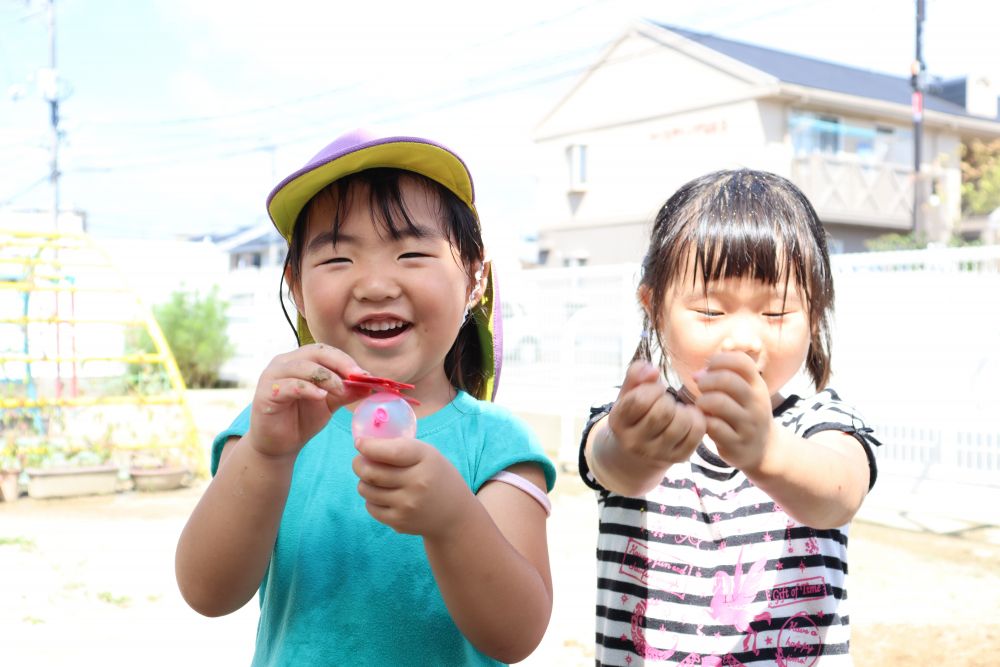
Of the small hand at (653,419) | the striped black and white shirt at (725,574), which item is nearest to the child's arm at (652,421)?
the small hand at (653,419)

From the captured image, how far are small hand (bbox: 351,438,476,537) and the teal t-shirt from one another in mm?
299

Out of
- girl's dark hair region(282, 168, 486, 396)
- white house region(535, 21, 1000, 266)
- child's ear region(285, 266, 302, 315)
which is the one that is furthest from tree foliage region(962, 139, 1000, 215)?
child's ear region(285, 266, 302, 315)

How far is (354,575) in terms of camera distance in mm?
1446

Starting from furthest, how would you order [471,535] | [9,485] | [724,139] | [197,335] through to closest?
[724,139], [197,335], [9,485], [471,535]

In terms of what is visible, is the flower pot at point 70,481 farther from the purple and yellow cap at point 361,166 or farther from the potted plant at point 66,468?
the purple and yellow cap at point 361,166

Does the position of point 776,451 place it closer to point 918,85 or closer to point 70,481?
point 70,481

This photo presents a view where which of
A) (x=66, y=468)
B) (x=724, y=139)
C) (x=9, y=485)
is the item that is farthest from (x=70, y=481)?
(x=724, y=139)

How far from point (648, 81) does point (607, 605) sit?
2362 centimetres

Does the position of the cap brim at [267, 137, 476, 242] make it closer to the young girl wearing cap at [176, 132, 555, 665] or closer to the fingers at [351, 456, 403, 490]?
the young girl wearing cap at [176, 132, 555, 665]

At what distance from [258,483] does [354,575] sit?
26 cm

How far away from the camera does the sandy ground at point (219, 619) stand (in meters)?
3.79

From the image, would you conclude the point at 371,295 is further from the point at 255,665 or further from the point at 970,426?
the point at 970,426

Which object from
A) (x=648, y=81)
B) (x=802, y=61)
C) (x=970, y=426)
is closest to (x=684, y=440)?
(x=970, y=426)

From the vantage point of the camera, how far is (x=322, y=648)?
1411mm
